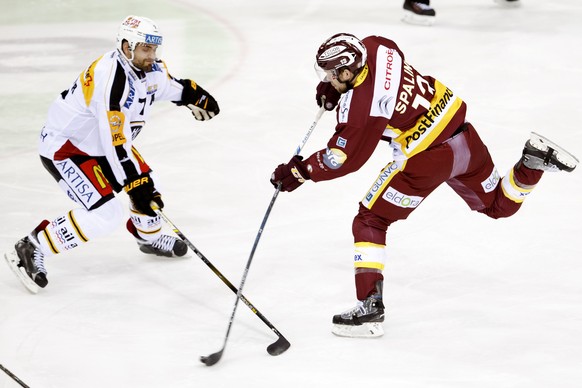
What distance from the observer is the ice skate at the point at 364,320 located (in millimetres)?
3920

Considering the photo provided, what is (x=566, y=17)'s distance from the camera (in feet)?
28.7

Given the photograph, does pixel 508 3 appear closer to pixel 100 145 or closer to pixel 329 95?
pixel 329 95

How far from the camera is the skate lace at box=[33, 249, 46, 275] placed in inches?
175

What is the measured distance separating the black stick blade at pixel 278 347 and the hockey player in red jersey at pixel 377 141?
0.23 m

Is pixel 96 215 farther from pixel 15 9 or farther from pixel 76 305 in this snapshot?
pixel 15 9

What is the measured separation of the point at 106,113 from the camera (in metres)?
4.18

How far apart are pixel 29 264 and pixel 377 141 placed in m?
1.65

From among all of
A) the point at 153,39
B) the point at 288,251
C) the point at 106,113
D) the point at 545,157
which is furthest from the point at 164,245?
the point at 545,157

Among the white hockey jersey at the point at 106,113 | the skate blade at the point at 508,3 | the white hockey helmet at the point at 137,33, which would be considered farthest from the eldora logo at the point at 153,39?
the skate blade at the point at 508,3

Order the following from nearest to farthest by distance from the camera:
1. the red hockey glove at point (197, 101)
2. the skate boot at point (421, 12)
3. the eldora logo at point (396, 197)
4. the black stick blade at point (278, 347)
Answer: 1. the black stick blade at point (278, 347)
2. the eldora logo at point (396, 197)
3. the red hockey glove at point (197, 101)
4. the skate boot at point (421, 12)

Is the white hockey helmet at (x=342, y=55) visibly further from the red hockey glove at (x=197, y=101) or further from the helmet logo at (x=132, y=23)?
the red hockey glove at (x=197, y=101)

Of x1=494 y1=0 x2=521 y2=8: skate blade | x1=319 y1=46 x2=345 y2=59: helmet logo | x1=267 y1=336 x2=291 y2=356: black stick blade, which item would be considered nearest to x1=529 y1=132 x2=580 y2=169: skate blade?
x1=319 y1=46 x2=345 y2=59: helmet logo

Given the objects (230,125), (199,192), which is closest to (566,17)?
(230,125)

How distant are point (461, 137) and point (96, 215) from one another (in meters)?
1.57
